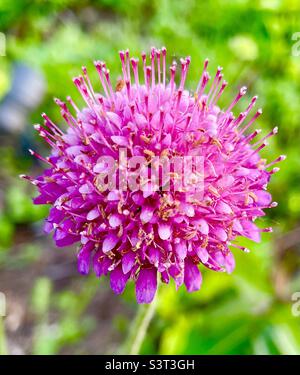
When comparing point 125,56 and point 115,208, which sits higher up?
point 125,56

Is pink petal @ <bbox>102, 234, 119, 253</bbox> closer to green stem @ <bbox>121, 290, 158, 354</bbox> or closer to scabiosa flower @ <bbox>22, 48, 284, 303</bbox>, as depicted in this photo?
scabiosa flower @ <bbox>22, 48, 284, 303</bbox>

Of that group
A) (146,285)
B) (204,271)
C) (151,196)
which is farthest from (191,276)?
(204,271)

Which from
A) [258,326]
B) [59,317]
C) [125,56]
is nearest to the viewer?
[125,56]

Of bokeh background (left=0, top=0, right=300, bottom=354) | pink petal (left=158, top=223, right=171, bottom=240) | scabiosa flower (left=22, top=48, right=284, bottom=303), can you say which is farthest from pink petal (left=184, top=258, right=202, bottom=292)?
bokeh background (left=0, top=0, right=300, bottom=354)

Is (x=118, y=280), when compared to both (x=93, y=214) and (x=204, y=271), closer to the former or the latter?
(x=93, y=214)

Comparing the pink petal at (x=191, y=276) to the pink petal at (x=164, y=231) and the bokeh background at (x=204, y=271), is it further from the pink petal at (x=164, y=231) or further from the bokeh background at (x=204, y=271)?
the bokeh background at (x=204, y=271)

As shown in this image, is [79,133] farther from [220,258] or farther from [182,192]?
[220,258]

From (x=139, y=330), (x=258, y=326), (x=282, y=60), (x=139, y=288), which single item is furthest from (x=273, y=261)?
(x=139, y=288)

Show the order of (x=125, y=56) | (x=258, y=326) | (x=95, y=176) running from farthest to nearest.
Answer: (x=258, y=326) < (x=125, y=56) < (x=95, y=176)
